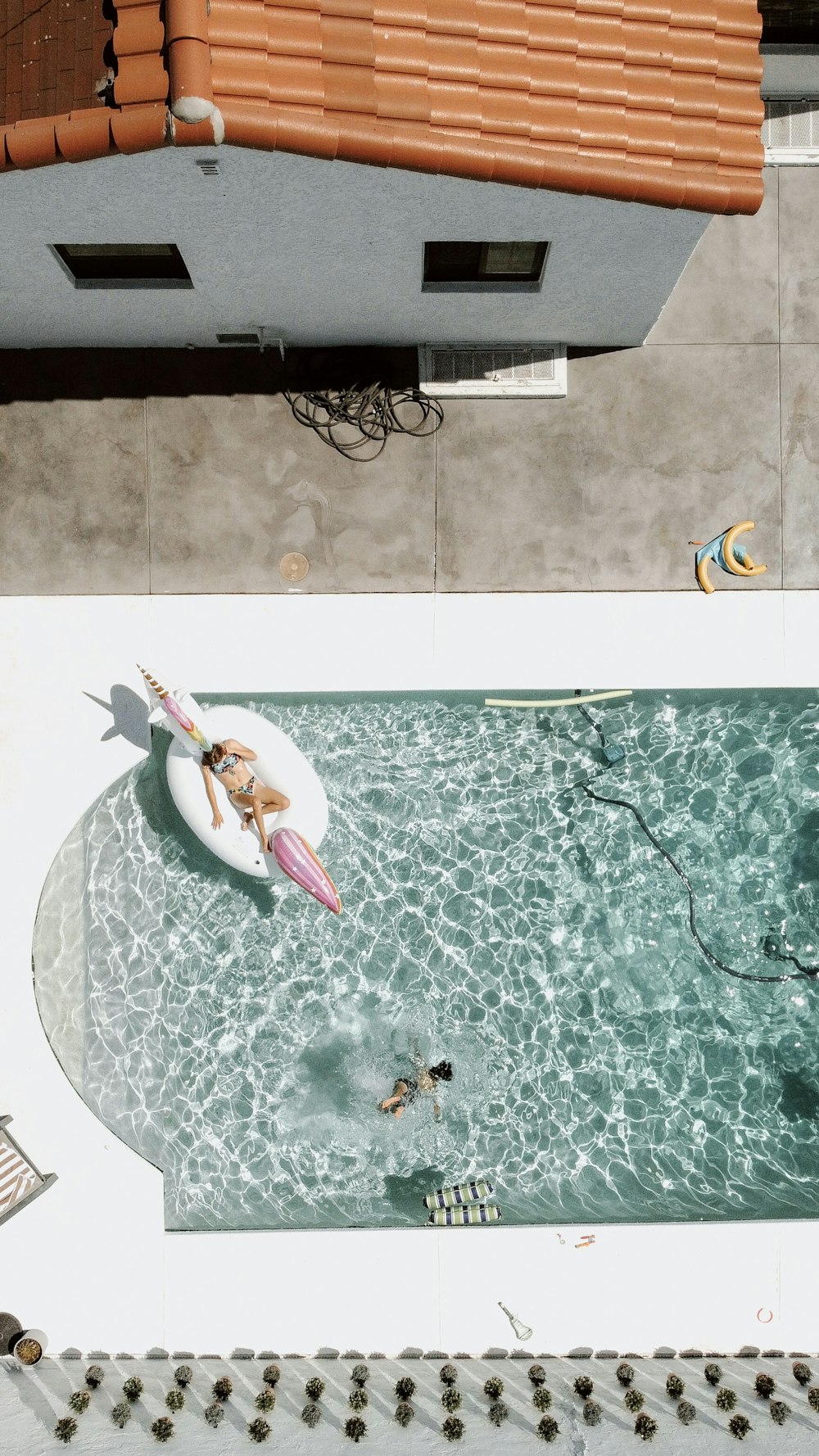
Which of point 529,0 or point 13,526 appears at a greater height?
point 529,0

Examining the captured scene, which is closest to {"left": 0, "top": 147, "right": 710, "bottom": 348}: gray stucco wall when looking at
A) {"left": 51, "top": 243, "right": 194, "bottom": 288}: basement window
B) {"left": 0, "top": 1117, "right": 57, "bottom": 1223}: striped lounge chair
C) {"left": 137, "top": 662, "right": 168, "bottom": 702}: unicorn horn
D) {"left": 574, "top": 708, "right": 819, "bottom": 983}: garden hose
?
{"left": 51, "top": 243, "right": 194, "bottom": 288}: basement window

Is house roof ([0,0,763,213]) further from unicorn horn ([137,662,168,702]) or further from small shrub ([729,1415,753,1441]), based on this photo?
small shrub ([729,1415,753,1441])

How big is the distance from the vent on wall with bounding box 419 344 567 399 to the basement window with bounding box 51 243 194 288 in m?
2.84

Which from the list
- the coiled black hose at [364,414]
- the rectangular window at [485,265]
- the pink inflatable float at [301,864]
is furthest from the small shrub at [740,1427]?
the rectangular window at [485,265]

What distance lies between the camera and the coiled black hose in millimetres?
11102

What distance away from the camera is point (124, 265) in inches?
A: 368

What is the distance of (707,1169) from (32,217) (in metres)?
11.5

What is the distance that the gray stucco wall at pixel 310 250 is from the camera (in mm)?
7145

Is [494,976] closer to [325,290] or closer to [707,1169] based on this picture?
[707,1169]

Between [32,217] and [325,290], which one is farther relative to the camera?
[325,290]

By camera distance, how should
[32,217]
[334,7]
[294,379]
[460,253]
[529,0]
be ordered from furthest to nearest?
1. [294,379]
2. [460,253]
3. [32,217]
4. [529,0]
5. [334,7]

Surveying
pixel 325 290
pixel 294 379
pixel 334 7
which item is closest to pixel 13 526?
pixel 294 379

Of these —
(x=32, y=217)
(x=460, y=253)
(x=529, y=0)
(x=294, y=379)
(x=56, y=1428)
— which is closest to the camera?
(x=529, y=0)

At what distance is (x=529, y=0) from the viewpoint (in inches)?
271
